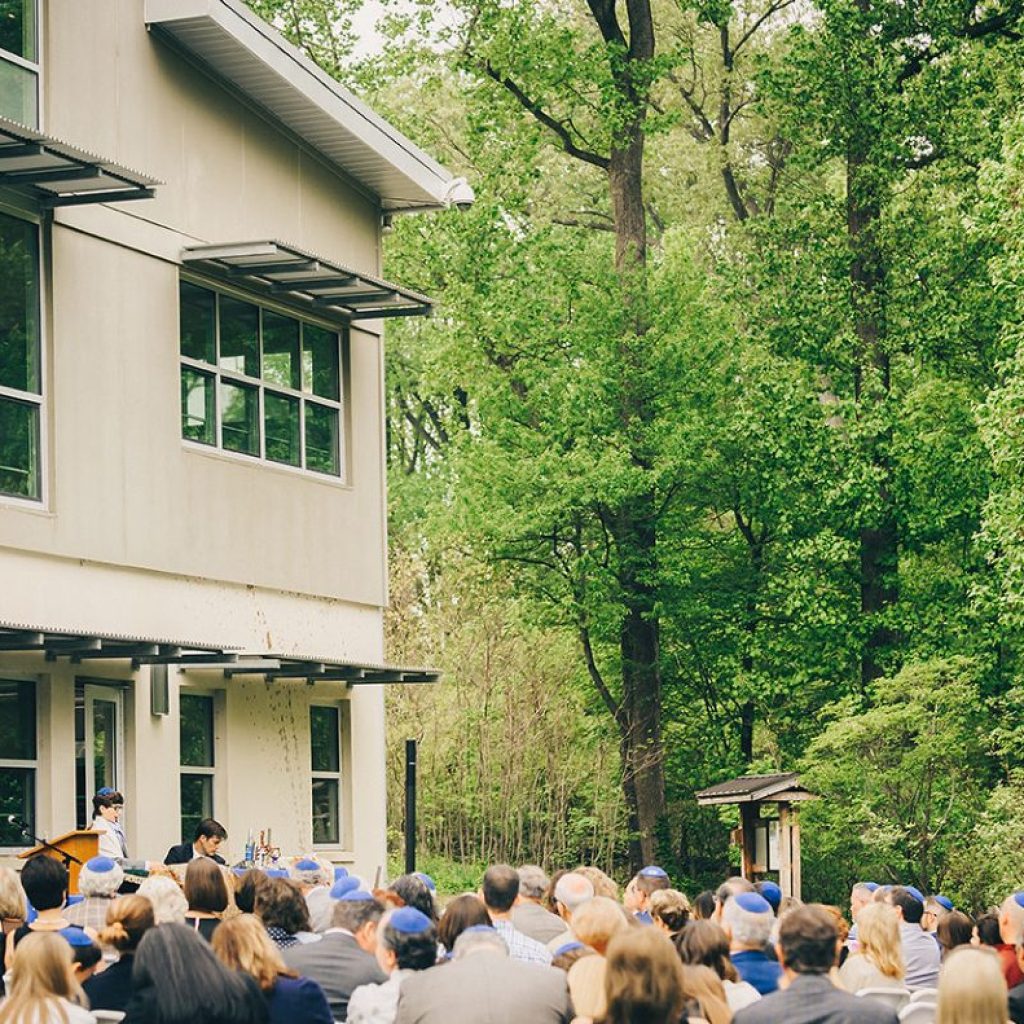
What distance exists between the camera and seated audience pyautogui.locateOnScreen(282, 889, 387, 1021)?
30.7ft

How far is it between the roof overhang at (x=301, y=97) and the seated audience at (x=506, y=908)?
494 inches

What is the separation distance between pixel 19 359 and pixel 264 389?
420 cm

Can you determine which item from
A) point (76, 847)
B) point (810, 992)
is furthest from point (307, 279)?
point (810, 992)

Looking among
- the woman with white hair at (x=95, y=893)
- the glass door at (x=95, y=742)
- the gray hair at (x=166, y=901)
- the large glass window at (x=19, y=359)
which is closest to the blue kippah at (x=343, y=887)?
the gray hair at (x=166, y=901)

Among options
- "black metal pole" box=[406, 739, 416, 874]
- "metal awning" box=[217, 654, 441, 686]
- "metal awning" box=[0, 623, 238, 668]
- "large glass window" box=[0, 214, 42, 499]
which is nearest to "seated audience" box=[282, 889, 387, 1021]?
"metal awning" box=[0, 623, 238, 668]

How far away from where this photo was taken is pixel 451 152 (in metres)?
43.9

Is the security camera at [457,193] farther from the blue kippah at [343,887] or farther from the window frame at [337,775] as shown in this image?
the blue kippah at [343,887]

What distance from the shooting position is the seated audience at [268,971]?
26.6 ft

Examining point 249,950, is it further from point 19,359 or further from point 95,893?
point 19,359

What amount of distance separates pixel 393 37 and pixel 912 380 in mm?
10950

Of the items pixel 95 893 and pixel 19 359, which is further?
pixel 19 359

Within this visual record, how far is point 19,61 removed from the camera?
62.3ft

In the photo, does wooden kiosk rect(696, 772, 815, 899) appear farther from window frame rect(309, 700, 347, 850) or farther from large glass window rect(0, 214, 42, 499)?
large glass window rect(0, 214, 42, 499)

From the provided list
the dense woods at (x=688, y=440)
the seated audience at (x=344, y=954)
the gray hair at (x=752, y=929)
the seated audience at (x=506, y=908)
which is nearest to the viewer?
the seated audience at (x=344, y=954)
